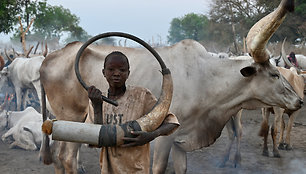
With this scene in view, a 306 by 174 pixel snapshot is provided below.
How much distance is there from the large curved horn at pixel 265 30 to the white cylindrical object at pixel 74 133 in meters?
2.17

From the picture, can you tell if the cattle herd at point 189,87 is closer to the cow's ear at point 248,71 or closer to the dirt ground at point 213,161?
the cow's ear at point 248,71

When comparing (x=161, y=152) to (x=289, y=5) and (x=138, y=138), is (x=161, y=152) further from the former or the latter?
(x=289, y=5)

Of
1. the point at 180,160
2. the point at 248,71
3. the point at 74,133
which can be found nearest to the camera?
the point at 74,133

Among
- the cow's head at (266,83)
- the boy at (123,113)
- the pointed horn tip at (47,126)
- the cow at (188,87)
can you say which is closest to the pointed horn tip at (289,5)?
the cow at (188,87)

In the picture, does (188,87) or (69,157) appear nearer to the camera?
(188,87)

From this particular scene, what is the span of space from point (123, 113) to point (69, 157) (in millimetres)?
2363

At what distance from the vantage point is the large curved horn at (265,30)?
3.02 m

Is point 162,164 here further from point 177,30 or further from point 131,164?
point 177,30

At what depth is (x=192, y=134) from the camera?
13.0 ft

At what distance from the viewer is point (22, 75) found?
9859mm

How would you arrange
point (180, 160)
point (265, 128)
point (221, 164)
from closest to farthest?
point (180, 160)
point (221, 164)
point (265, 128)

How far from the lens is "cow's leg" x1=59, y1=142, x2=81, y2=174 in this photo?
421 centimetres

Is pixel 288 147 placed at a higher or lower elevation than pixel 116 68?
lower

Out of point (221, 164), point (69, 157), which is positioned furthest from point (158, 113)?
point (221, 164)
